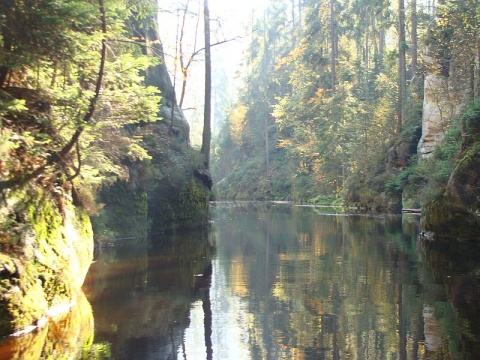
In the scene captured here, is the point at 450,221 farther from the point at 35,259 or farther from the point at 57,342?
the point at 57,342

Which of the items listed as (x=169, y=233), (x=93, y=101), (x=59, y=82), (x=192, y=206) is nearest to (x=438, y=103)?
(x=192, y=206)

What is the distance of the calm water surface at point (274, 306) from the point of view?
6.72 meters

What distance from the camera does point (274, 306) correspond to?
8.98 metres

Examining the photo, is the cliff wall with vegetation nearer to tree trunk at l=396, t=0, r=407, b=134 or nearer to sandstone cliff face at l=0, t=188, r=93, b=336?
sandstone cliff face at l=0, t=188, r=93, b=336

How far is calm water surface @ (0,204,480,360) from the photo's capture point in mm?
6719

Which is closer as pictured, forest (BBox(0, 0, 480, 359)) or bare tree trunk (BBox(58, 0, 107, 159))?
forest (BBox(0, 0, 480, 359))

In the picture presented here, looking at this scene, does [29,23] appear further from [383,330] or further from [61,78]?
[383,330]

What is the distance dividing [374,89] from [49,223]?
4226 centimetres

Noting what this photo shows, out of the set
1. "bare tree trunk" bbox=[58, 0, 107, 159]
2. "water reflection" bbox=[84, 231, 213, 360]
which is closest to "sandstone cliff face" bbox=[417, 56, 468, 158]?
"water reflection" bbox=[84, 231, 213, 360]

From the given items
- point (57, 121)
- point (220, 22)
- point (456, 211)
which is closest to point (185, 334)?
point (57, 121)

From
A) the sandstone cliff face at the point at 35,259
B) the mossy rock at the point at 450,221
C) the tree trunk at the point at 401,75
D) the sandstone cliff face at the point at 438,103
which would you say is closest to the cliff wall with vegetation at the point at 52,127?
the sandstone cliff face at the point at 35,259

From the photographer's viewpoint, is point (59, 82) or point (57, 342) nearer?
point (57, 342)

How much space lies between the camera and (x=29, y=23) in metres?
7.48

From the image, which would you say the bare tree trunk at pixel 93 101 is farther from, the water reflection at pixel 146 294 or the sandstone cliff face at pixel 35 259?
the water reflection at pixel 146 294
